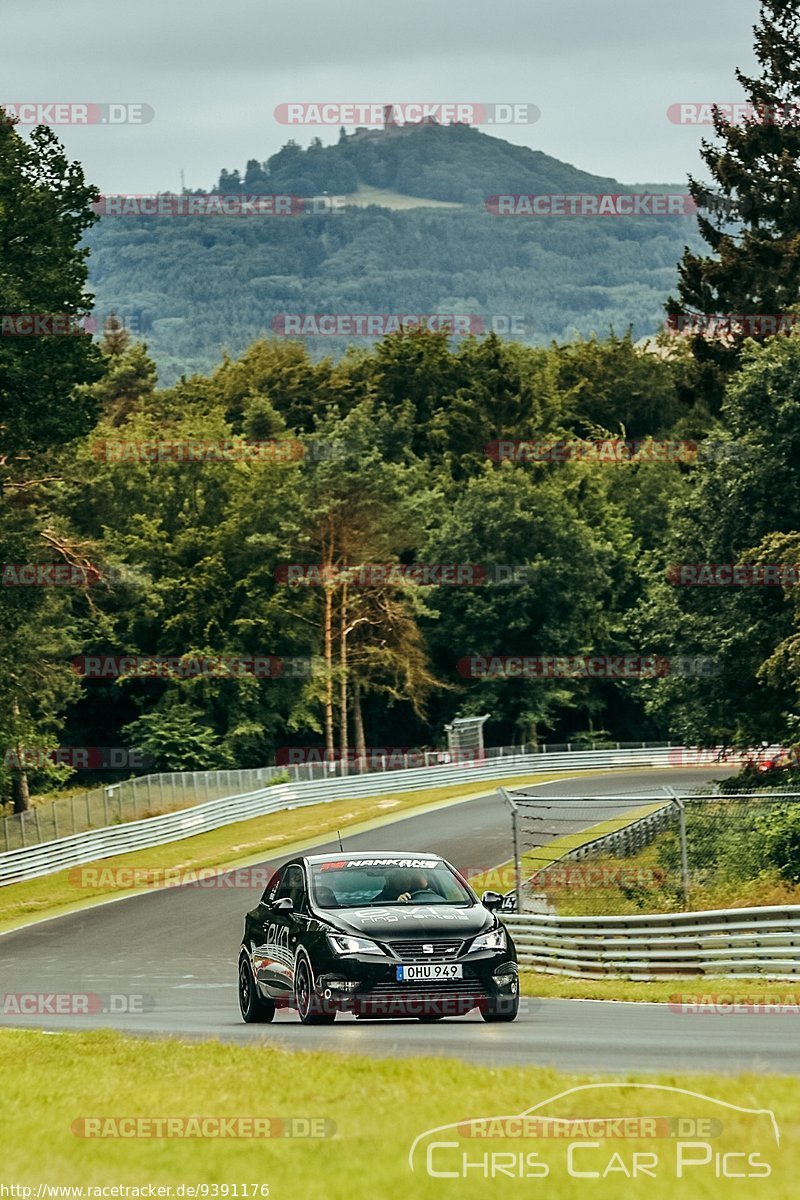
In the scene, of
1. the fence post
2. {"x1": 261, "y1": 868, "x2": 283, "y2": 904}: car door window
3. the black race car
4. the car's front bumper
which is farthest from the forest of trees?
the car's front bumper

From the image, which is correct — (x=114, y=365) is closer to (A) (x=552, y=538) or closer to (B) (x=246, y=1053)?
(A) (x=552, y=538)

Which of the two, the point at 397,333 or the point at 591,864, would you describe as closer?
the point at 591,864

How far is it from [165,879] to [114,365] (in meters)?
69.1

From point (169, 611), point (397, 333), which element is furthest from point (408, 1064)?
point (397, 333)

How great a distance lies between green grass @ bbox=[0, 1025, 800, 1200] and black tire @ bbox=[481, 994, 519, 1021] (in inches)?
160

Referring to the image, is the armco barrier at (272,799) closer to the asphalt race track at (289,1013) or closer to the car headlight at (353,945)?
the asphalt race track at (289,1013)

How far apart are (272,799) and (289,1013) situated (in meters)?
44.2

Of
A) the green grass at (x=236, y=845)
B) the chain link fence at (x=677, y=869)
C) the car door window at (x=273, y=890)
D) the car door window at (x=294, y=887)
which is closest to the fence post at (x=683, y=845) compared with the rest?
the chain link fence at (x=677, y=869)

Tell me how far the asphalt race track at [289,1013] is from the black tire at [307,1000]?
0.16 meters

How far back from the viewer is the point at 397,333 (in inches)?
4341

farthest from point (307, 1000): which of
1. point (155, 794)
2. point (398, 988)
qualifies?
point (155, 794)


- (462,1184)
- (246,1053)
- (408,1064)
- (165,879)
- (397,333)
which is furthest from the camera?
(397,333)

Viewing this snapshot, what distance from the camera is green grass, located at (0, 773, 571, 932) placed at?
44.8 m

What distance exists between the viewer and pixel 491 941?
16109mm
